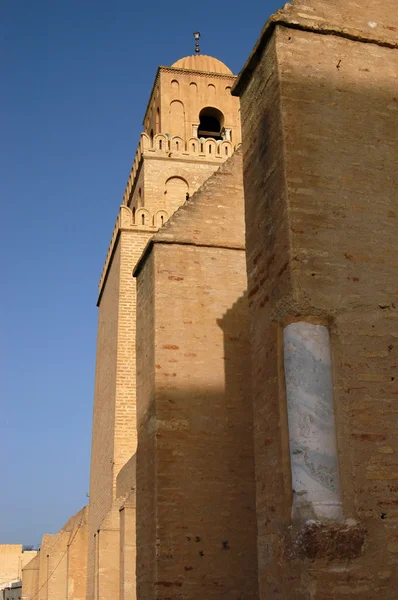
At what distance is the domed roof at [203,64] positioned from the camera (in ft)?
81.1

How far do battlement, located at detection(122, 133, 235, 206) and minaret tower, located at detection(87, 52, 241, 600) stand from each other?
0.03 metres

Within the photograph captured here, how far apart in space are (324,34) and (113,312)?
46.1ft

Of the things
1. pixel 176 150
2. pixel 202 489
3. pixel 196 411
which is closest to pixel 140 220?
pixel 176 150

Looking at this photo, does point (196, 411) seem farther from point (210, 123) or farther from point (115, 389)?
point (210, 123)

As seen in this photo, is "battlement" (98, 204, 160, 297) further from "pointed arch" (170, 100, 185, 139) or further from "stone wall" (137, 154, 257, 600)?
"stone wall" (137, 154, 257, 600)

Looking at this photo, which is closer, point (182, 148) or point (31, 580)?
point (182, 148)

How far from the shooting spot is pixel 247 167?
6.39 metres

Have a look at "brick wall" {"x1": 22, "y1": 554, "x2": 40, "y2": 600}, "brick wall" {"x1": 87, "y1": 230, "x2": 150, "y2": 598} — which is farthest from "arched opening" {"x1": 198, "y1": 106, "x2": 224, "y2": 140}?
"brick wall" {"x1": 22, "y1": 554, "x2": 40, "y2": 600}

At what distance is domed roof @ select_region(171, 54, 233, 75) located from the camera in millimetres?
24727

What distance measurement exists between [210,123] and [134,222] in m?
6.74

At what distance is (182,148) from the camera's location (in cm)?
2158

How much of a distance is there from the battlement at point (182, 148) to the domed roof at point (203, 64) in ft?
12.7

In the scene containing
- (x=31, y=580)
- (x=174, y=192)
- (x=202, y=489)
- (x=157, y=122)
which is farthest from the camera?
(x=31, y=580)

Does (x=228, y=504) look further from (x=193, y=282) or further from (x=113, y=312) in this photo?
(x=113, y=312)
